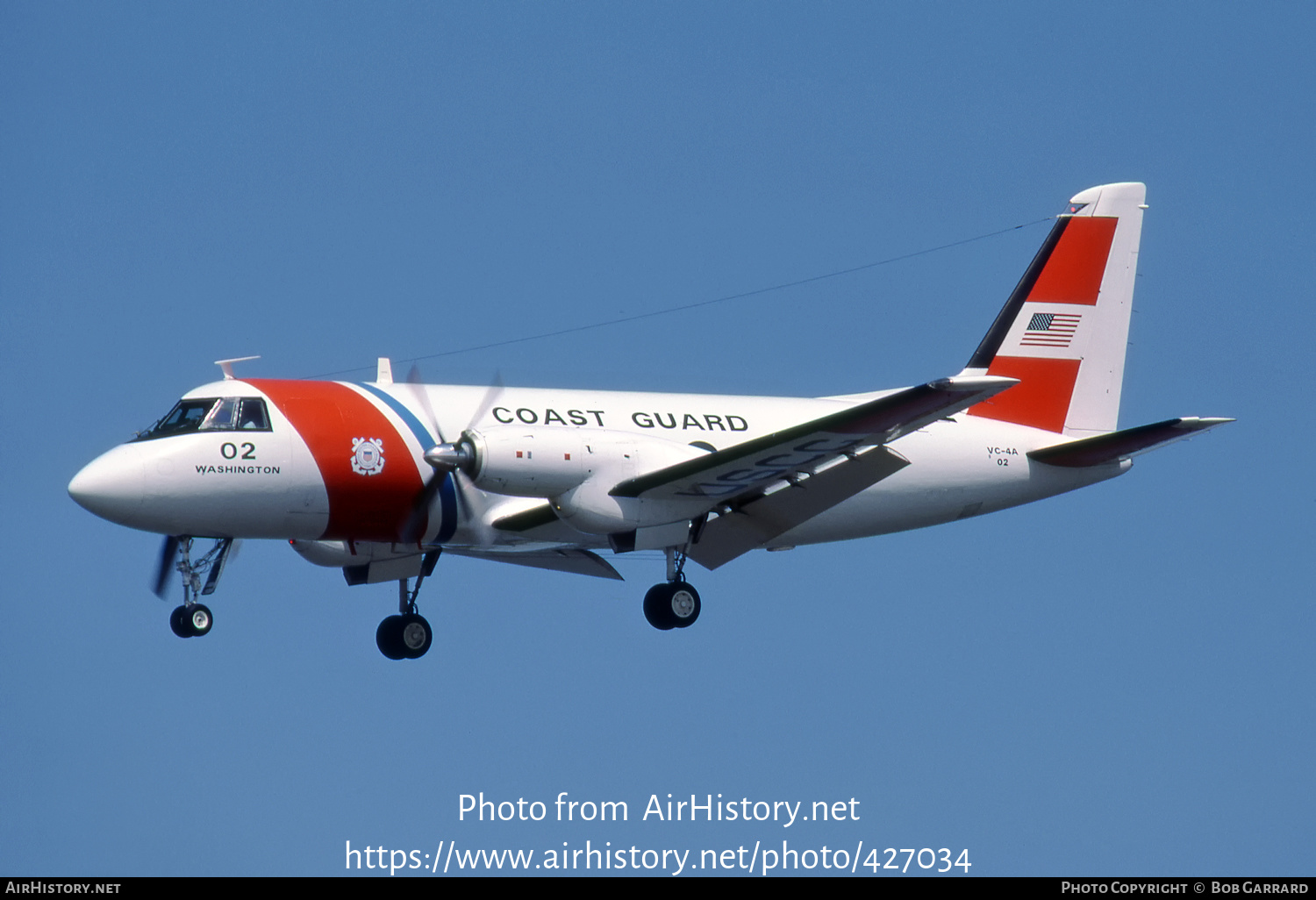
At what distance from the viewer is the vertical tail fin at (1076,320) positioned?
86.2ft

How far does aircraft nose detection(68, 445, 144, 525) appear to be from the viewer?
69.1 feet

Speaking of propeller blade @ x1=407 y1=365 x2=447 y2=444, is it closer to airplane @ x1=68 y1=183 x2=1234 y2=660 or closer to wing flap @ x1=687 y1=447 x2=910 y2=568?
airplane @ x1=68 y1=183 x2=1234 y2=660

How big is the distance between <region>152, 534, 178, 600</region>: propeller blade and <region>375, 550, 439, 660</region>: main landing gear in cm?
305

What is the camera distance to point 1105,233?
88.8 feet

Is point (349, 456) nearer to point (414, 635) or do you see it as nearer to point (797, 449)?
point (414, 635)

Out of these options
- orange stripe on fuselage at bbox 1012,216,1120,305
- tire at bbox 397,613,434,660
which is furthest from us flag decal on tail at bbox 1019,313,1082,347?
tire at bbox 397,613,434,660

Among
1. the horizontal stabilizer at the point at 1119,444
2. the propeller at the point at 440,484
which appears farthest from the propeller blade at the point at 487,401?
the horizontal stabilizer at the point at 1119,444

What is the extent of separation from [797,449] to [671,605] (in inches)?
122

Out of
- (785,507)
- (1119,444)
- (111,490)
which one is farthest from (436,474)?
(1119,444)

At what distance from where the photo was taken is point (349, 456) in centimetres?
2181

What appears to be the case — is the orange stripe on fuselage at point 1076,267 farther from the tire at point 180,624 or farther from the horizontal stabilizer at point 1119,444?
the tire at point 180,624

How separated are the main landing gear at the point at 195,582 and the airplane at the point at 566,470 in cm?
2
